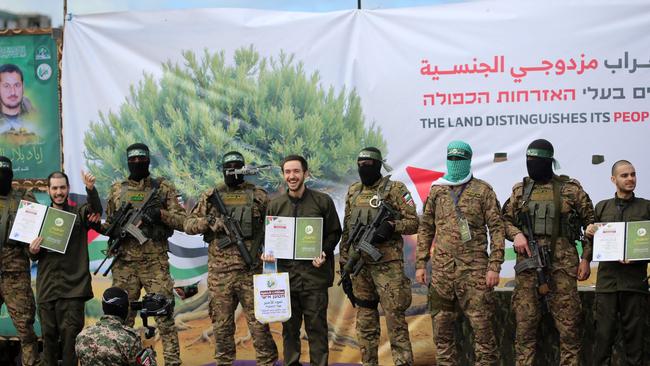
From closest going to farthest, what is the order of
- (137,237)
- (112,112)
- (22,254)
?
(137,237) → (22,254) → (112,112)

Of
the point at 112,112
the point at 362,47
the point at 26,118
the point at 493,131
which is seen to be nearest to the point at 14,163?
the point at 26,118

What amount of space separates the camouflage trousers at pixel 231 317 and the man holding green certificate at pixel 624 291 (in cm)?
258

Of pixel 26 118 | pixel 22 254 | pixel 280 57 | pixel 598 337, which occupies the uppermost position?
pixel 280 57

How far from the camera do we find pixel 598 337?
21.9 ft

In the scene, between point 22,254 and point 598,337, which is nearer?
point 598,337

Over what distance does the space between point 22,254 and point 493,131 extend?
168 inches

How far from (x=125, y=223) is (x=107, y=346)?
2657 mm

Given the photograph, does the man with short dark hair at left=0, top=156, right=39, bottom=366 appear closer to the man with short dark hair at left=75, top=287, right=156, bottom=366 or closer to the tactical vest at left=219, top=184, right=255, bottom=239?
the tactical vest at left=219, top=184, right=255, bottom=239

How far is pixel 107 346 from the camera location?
476 cm

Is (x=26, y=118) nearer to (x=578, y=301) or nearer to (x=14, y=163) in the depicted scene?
(x=14, y=163)

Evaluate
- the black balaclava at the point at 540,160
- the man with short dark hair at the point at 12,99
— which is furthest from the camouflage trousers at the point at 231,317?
the man with short dark hair at the point at 12,99

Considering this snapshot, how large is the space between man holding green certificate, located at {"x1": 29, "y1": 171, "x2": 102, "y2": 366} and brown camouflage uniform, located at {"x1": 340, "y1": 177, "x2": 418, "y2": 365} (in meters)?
2.23

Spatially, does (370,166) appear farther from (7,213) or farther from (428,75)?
(7,213)

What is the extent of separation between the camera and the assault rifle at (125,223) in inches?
286
